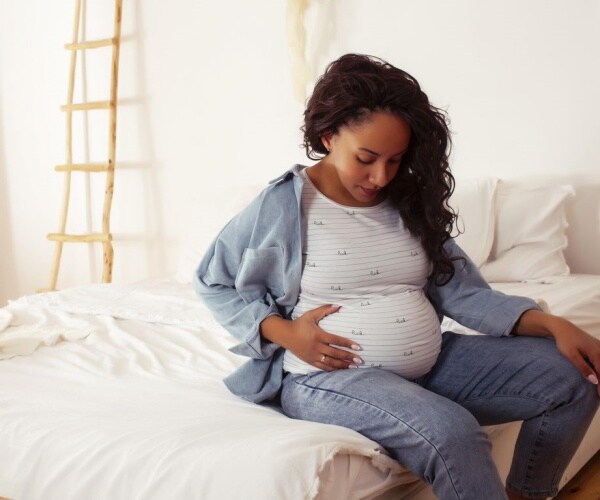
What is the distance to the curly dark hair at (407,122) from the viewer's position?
129 cm

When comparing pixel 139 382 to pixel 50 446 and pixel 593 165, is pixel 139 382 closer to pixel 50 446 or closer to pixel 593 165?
pixel 50 446

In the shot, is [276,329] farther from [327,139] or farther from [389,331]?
[327,139]

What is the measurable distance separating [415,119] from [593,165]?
1.31 m

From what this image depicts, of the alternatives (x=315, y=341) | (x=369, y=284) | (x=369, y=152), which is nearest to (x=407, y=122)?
(x=369, y=152)

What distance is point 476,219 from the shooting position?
2344mm

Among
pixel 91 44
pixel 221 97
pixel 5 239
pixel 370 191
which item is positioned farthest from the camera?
pixel 5 239

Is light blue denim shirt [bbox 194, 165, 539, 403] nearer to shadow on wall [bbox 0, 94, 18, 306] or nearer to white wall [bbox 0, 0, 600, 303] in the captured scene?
white wall [bbox 0, 0, 600, 303]

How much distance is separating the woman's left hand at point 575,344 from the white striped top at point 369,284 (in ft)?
0.59

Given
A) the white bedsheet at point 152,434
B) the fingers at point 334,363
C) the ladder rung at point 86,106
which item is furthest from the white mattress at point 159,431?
the ladder rung at point 86,106

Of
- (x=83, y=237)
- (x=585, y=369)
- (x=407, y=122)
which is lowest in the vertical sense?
(x=83, y=237)

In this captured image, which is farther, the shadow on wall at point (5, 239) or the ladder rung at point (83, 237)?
the shadow on wall at point (5, 239)

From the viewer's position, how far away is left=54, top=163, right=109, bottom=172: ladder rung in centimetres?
344

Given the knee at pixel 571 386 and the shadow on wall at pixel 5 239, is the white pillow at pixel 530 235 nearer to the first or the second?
the knee at pixel 571 386

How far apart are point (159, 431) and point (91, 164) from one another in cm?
249
